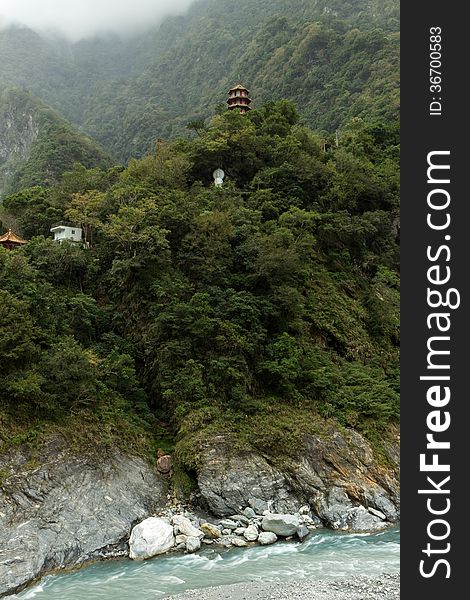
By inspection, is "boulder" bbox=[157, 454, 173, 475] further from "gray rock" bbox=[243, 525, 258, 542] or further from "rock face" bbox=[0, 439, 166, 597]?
"gray rock" bbox=[243, 525, 258, 542]

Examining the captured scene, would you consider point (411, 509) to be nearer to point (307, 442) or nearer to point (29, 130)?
point (307, 442)

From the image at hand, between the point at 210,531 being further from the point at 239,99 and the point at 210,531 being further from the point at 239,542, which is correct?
the point at 239,99

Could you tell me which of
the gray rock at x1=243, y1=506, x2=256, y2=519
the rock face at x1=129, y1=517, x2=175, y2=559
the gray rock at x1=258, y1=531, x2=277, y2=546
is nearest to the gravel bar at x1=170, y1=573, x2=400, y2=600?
the rock face at x1=129, y1=517, x2=175, y2=559

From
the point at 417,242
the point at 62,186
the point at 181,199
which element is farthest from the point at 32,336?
the point at 62,186

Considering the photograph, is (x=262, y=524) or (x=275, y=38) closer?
(x=262, y=524)

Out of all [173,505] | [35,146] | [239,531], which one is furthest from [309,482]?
[35,146]
